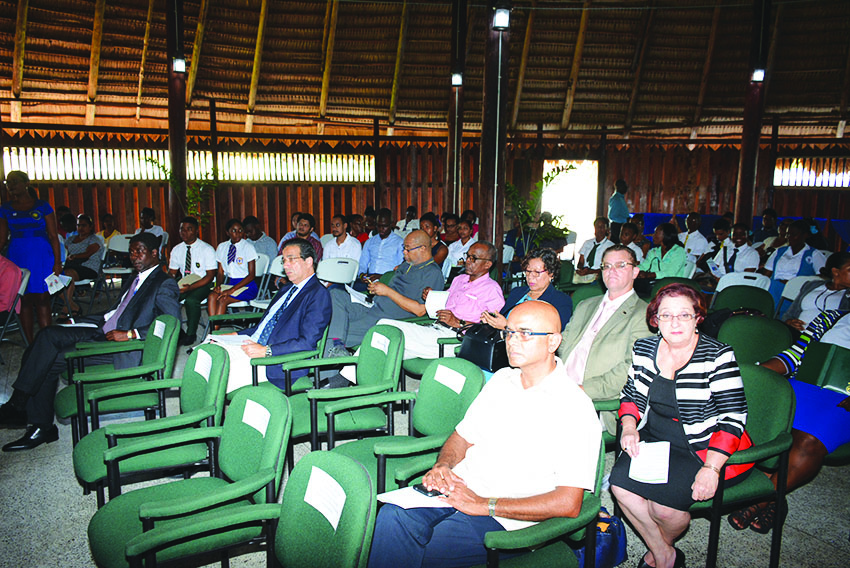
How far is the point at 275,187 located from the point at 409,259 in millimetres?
8840

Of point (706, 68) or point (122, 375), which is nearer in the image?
point (122, 375)

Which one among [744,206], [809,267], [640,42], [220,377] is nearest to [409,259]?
[220,377]

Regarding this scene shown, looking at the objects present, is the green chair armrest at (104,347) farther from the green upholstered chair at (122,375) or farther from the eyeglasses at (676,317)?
the eyeglasses at (676,317)

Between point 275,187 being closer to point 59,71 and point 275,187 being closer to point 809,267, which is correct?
point 59,71

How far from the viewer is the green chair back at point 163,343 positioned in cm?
374

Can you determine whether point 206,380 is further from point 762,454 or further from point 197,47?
point 197,47

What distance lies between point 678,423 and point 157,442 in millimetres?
2295

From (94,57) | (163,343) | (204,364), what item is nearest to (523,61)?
(94,57)

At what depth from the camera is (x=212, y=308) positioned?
6996mm

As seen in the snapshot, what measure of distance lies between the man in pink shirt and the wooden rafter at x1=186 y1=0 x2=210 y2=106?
32.8ft

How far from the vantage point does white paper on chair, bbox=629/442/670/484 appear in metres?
2.58

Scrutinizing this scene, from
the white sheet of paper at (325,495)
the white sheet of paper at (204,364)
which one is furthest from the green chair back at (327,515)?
the white sheet of paper at (204,364)

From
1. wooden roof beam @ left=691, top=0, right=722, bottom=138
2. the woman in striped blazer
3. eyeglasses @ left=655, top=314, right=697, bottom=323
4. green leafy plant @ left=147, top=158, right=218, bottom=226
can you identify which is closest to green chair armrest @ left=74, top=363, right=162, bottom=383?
the woman in striped blazer

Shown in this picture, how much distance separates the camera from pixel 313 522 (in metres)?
1.96
